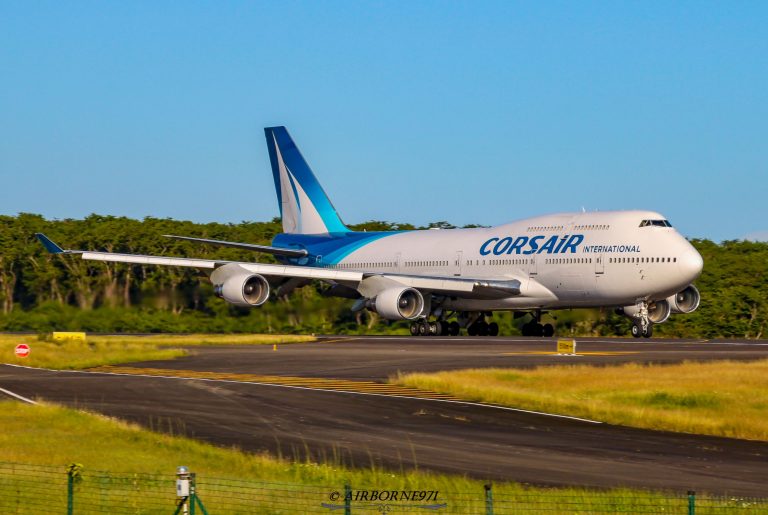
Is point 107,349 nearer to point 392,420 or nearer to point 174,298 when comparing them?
point 174,298

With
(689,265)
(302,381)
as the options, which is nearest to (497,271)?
(689,265)

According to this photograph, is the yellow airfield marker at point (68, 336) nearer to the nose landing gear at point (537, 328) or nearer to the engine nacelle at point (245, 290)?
the engine nacelle at point (245, 290)

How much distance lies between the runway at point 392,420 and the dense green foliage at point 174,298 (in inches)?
744

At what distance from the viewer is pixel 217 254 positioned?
101 metres

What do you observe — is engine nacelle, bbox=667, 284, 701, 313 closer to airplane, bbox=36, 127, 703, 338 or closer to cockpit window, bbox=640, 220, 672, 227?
airplane, bbox=36, 127, 703, 338

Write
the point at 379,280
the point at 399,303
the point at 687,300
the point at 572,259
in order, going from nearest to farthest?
the point at 572,259, the point at 399,303, the point at 687,300, the point at 379,280

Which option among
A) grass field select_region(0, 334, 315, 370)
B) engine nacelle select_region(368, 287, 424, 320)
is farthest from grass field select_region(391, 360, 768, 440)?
engine nacelle select_region(368, 287, 424, 320)

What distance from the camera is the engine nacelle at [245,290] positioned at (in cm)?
6400

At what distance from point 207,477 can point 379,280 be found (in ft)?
149

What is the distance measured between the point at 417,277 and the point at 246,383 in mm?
26888

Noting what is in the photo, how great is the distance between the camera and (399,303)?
6338cm

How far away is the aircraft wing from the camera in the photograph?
6319 cm

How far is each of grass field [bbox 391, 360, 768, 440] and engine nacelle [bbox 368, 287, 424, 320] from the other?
22543 mm

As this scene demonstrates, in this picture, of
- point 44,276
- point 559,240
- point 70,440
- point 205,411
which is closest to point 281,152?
point 44,276
